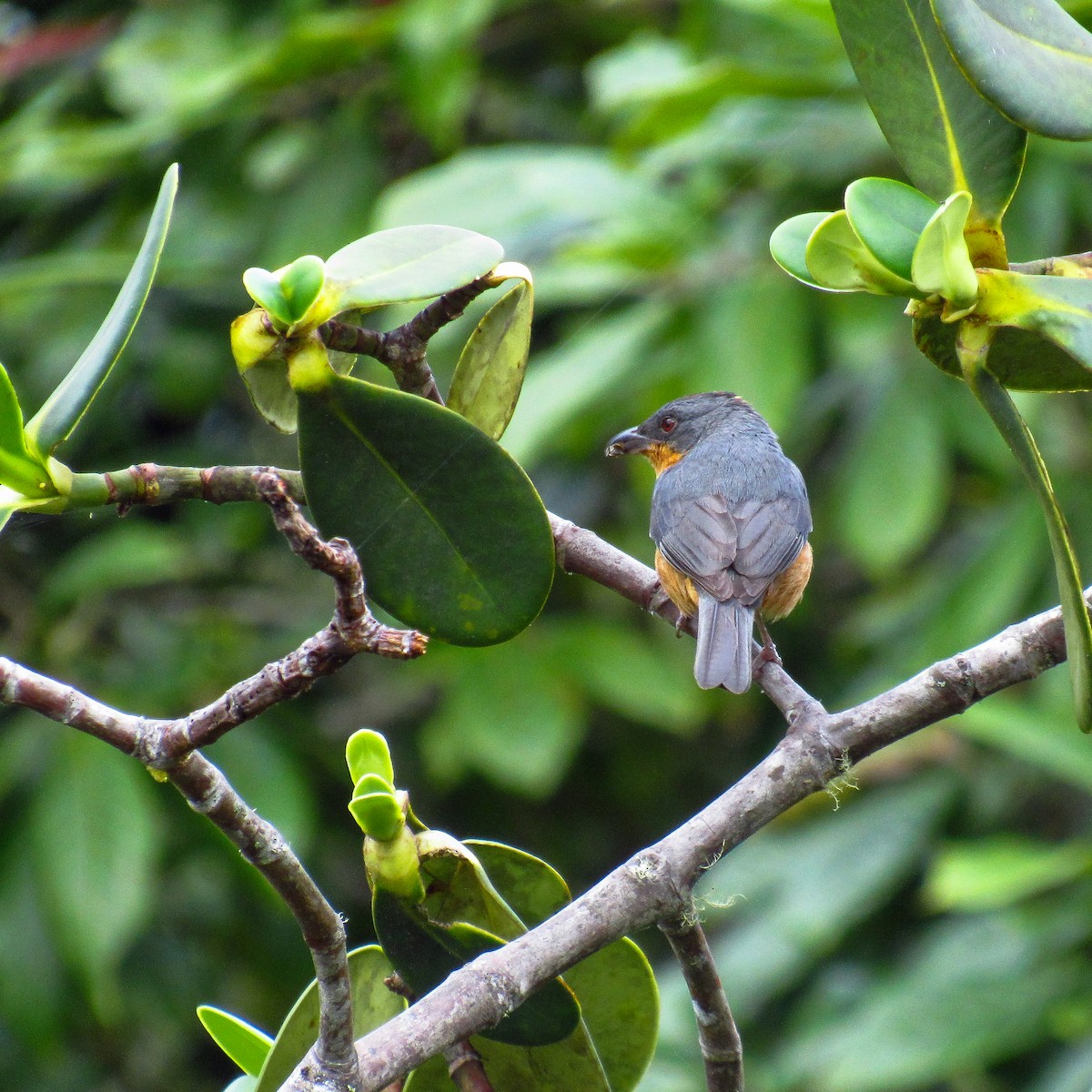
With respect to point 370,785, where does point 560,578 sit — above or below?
below

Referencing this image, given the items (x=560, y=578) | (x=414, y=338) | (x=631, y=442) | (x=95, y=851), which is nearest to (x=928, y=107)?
(x=414, y=338)

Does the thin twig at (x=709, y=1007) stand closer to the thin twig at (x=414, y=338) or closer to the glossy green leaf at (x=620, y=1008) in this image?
the glossy green leaf at (x=620, y=1008)

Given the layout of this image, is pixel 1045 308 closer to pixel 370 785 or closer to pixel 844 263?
pixel 844 263

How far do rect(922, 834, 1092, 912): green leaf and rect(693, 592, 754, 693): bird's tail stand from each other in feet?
4.43

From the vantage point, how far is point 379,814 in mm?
1236

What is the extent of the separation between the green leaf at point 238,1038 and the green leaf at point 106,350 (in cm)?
69

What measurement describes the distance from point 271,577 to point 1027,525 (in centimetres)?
332

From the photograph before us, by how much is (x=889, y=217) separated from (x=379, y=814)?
0.76m

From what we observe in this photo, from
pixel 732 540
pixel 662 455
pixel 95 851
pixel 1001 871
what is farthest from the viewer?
pixel 95 851

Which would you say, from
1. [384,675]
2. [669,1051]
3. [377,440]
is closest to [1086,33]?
[377,440]

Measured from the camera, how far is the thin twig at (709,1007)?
1455 mm

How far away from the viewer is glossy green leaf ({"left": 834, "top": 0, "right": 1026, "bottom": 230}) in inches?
51.3

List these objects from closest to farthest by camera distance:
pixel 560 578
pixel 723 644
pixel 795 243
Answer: pixel 795 243 < pixel 723 644 < pixel 560 578

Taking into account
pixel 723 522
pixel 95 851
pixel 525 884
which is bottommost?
pixel 95 851
